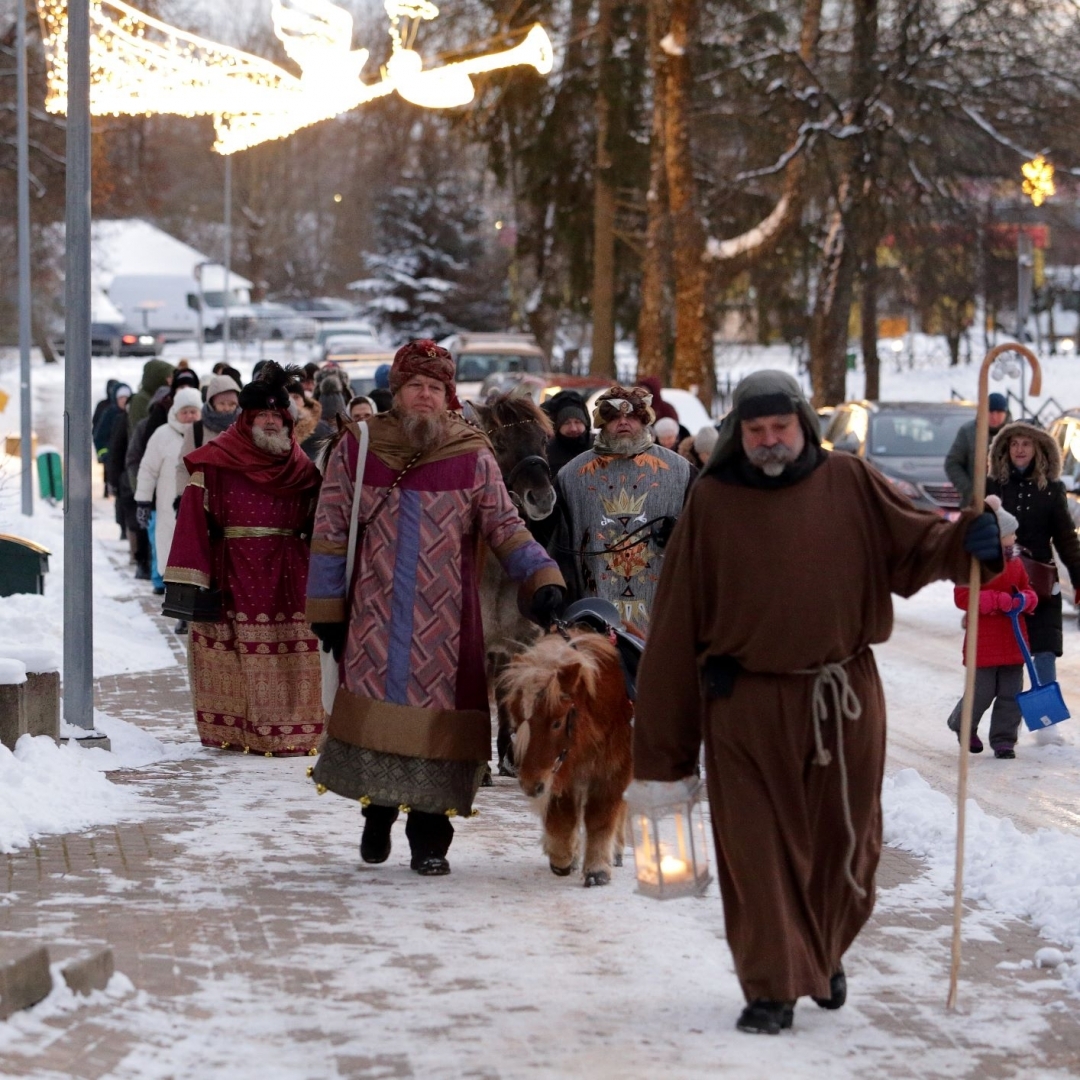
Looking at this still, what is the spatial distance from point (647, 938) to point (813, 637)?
1.59 meters

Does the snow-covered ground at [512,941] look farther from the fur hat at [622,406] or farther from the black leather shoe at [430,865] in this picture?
the fur hat at [622,406]

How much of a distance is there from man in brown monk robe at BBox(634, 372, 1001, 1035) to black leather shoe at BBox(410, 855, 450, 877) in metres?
1.97

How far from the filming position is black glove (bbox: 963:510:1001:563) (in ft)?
18.0

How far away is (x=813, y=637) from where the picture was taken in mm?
5484

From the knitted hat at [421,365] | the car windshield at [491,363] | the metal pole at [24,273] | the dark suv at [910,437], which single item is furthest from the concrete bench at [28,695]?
the car windshield at [491,363]

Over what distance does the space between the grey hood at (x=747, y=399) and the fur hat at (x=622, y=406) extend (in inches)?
123

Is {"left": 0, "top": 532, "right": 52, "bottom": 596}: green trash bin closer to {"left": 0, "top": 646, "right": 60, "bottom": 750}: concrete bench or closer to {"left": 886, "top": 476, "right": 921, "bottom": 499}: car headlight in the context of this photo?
{"left": 0, "top": 646, "right": 60, "bottom": 750}: concrete bench

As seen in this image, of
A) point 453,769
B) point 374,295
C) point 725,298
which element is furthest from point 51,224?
point 453,769

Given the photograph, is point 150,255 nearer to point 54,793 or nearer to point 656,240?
point 656,240

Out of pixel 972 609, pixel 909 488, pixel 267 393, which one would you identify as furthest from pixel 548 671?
pixel 909 488

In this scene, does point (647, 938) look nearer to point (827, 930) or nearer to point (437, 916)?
point (437, 916)

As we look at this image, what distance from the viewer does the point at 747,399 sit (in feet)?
18.0

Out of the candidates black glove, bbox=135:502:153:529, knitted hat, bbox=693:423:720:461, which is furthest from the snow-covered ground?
black glove, bbox=135:502:153:529

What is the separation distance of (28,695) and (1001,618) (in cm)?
526
